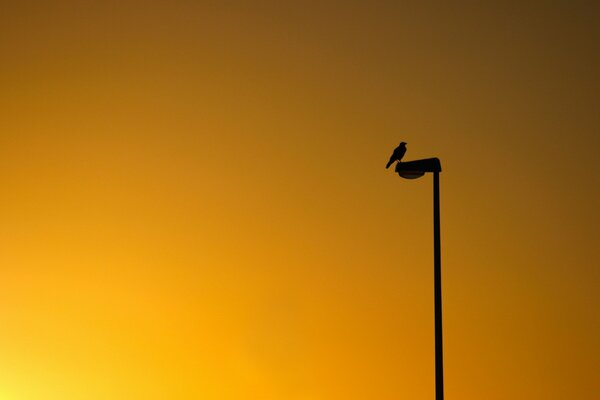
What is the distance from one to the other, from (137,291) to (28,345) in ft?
2.84

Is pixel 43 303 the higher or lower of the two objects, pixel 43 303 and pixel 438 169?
the lower

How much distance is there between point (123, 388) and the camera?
4383 millimetres

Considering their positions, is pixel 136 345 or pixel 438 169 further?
pixel 136 345

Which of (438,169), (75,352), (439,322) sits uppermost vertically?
(438,169)

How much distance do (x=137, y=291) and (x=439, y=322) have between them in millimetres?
2233

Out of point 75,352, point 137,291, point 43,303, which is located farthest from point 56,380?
point 137,291

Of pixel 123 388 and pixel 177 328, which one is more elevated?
pixel 177 328

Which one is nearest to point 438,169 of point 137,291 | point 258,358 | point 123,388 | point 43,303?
point 258,358

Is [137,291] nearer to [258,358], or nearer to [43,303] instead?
[43,303]

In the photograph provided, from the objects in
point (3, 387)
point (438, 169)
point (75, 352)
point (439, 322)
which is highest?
point (438, 169)

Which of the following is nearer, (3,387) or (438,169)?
(438,169)

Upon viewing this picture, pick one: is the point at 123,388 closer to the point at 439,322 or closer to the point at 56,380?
the point at 56,380

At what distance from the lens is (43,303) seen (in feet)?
14.7

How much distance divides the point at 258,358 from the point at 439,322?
5.30 ft
